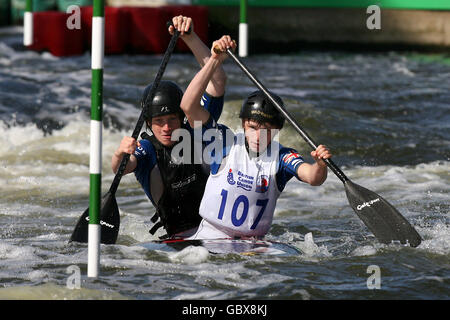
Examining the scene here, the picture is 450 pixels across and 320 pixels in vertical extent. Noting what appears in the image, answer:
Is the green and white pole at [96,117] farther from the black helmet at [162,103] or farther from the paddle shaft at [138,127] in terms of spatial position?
the black helmet at [162,103]

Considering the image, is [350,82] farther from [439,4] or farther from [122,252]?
[122,252]

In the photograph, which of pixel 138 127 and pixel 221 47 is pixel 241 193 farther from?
pixel 221 47

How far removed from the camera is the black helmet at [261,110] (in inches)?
206

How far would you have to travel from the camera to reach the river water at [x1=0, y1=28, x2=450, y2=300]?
4.91m

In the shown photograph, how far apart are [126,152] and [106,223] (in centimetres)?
55

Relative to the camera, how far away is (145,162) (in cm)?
548

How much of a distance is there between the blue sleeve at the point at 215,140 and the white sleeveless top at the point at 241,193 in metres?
0.05

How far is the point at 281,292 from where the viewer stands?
4.71 meters

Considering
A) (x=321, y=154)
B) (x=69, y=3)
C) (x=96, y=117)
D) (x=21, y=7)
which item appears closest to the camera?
(x=96, y=117)

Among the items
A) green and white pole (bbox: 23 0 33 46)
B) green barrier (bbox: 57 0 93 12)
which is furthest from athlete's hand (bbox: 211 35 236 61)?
green barrier (bbox: 57 0 93 12)

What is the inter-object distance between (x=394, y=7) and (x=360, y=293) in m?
12.7

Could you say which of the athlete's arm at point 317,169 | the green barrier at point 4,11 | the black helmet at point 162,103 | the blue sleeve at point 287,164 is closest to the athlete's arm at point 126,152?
the black helmet at point 162,103

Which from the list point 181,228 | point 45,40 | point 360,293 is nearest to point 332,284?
point 360,293

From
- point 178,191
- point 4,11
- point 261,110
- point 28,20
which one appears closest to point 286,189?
point 178,191
